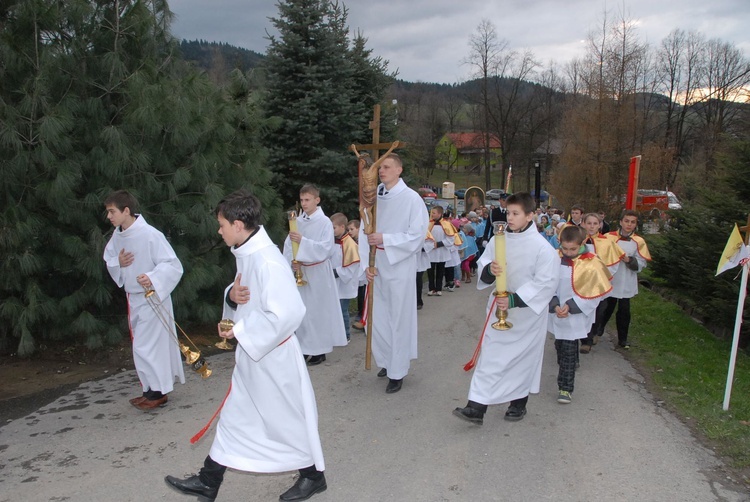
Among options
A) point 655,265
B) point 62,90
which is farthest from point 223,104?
point 655,265

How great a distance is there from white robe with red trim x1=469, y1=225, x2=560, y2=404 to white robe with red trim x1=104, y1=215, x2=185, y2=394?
2.84 meters

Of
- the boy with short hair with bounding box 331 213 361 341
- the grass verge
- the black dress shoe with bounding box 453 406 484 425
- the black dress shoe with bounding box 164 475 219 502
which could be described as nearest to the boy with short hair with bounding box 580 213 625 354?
the grass verge

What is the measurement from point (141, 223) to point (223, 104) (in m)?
3.21

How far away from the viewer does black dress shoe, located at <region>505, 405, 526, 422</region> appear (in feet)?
17.2

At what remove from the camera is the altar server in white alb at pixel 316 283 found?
6906mm

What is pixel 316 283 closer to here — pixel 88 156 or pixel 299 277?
pixel 299 277

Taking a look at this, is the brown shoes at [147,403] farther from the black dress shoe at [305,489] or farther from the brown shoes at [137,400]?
the black dress shoe at [305,489]

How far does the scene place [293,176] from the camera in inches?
516

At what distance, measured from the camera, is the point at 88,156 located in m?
→ 6.72

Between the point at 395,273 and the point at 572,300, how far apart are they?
1.79 meters

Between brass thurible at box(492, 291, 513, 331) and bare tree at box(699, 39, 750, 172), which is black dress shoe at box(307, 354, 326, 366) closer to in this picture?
brass thurible at box(492, 291, 513, 331)

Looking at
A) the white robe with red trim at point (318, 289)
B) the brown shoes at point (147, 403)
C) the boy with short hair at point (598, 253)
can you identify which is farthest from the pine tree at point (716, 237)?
the brown shoes at point (147, 403)

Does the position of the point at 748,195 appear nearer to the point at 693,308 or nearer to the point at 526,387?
the point at 693,308

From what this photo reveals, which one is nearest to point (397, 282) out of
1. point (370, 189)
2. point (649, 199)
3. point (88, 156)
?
point (370, 189)
